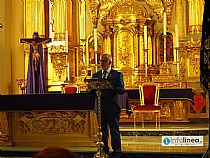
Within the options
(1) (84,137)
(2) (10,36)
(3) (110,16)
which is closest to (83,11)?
(3) (110,16)

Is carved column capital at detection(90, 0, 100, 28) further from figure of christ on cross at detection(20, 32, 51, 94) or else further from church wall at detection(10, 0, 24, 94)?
figure of christ on cross at detection(20, 32, 51, 94)

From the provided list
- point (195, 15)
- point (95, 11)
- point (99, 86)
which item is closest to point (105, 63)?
point (99, 86)

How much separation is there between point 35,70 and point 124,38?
16.3 ft

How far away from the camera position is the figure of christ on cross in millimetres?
9289

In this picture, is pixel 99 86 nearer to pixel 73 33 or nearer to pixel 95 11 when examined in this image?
pixel 95 11

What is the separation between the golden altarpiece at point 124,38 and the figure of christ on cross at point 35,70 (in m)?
3.30

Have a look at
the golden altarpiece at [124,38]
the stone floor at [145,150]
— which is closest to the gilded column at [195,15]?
the golden altarpiece at [124,38]

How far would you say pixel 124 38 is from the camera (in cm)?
1395

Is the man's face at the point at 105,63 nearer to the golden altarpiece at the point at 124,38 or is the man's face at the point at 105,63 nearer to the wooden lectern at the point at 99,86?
the wooden lectern at the point at 99,86

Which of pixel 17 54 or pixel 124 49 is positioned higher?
pixel 124 49

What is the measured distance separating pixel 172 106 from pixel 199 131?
2.39 m

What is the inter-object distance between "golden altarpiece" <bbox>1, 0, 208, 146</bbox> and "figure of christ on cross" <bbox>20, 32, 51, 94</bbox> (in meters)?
3.30

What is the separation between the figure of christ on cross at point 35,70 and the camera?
366 inches

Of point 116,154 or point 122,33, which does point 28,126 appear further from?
point 122,33
